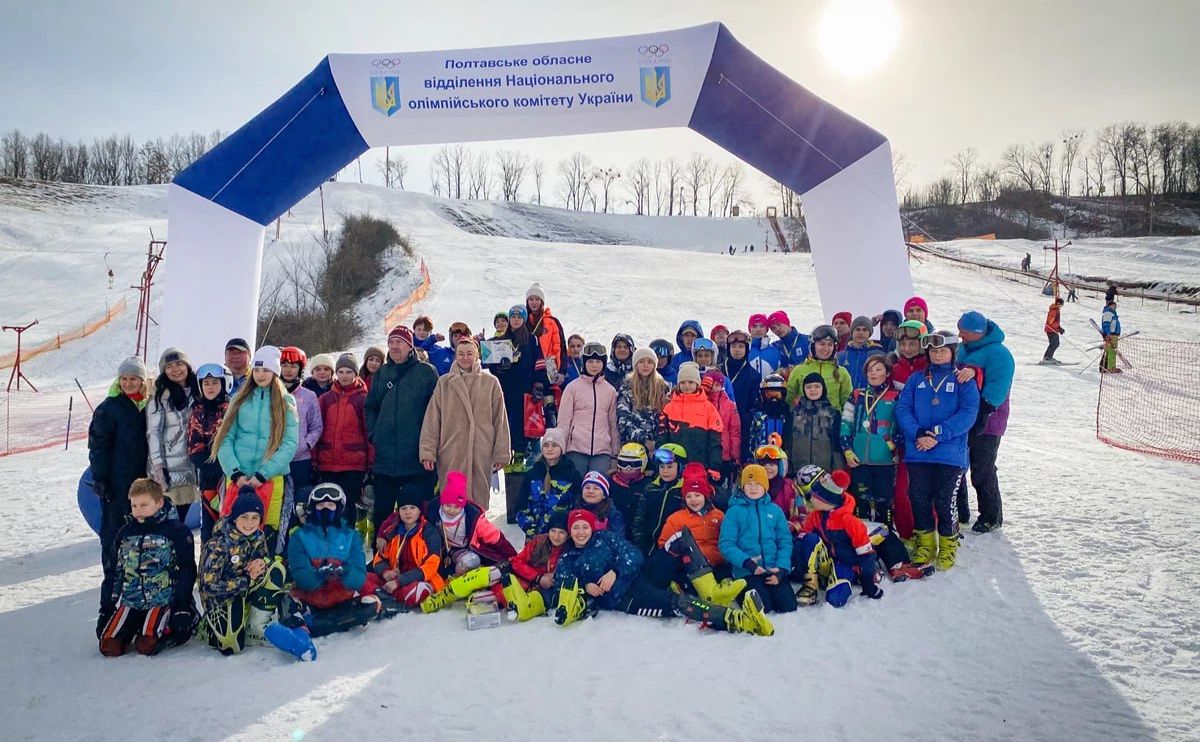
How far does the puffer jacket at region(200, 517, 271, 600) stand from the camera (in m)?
3.85

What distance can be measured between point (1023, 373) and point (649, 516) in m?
11.4

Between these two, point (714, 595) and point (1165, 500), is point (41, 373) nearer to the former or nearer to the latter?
point (714, 595)

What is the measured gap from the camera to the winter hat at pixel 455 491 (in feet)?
15.5

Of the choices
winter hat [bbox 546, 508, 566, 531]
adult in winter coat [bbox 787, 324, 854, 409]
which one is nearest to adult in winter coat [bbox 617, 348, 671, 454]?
winter hat [bbox 546, 508, 566, 531]

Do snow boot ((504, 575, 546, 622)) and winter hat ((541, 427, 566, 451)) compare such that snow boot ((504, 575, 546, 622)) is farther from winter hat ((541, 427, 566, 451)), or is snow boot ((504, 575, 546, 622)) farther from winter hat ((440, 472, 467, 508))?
winter hat ((541, 427, 566, 451))

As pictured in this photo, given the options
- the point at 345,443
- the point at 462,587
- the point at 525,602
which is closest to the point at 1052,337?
the point at 525,602

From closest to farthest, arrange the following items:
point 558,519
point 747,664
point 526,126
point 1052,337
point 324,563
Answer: point 747,664 → point 324,563 → point 558,519 → point 526,126 → point 1052,337

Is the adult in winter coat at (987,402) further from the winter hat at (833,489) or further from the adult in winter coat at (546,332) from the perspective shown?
the adult in winter coat at (546,332)

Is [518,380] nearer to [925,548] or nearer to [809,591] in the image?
[809,591]

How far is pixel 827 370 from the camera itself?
5.42 metres

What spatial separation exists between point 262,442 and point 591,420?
2.37 metres

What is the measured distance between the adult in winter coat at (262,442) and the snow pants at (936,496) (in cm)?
437

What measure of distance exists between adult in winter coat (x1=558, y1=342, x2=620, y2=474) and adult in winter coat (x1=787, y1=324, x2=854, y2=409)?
1.49m

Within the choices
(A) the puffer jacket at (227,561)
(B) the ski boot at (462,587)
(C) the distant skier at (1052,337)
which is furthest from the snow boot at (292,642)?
(C) the distant skier at (1052,337)
